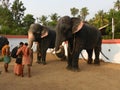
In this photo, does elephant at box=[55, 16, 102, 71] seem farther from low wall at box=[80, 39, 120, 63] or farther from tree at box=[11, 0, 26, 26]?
tree at box=[11, 0, 26, 26]

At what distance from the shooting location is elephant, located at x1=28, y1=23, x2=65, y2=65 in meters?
17.0

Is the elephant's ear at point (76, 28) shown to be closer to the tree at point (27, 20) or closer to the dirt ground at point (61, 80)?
the dirt ground at point (61, 80)

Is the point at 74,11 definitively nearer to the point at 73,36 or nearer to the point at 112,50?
the point at 112,50

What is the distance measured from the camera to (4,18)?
1683 inches

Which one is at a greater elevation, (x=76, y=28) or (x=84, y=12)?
(x=84, y=12)

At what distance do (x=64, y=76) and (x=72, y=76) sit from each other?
370mm

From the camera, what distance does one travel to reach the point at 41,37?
57.1 feet

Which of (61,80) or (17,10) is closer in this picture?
(61,80)

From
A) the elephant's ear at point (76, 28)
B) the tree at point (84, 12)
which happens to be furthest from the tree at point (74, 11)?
the elephant's ear at point (76, 28)

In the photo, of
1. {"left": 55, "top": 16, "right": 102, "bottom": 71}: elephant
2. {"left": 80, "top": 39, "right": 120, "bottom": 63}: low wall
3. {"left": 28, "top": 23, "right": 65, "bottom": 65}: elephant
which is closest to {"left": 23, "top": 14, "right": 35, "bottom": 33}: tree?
{"left": 80, "top": 39, "right": 120, "bottom": 63}: low wall

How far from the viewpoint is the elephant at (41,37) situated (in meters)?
17.0

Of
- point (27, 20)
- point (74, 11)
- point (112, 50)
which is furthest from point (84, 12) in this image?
point (112, 50)

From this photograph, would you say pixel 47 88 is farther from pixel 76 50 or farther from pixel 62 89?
pixel 76 50

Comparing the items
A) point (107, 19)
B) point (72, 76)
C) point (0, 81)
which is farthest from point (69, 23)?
point (107, 19)
